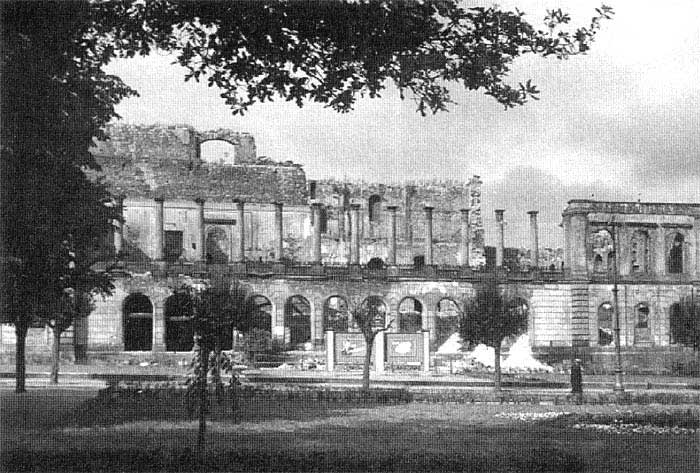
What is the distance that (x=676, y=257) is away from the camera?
5384 cm

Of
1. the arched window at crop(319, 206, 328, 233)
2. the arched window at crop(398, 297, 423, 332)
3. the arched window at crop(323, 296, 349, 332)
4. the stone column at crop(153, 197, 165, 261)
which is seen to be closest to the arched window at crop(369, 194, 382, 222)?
the arched window at crop(319, 206, 328, 233)

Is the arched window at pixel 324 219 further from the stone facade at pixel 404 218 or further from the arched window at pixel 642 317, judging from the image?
the arched window at pixel 642 317

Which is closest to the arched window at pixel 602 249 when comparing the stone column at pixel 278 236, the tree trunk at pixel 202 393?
the stone column at pixel 278 236

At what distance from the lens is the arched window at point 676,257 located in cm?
5231

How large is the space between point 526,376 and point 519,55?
2267 centimetres

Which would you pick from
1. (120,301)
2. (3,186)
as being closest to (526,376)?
(120,301)

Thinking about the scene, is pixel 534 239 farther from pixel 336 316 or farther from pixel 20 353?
pixel 20 353

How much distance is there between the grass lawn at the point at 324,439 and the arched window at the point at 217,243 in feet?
94.4

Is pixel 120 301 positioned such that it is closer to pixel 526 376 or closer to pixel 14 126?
pixel 526 376

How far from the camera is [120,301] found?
138ft

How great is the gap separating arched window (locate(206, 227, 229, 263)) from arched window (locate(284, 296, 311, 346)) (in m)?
5.28

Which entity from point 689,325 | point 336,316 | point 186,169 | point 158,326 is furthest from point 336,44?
point 186,169

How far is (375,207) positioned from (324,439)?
148ft

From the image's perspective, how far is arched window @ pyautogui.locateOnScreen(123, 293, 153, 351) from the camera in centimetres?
4291
